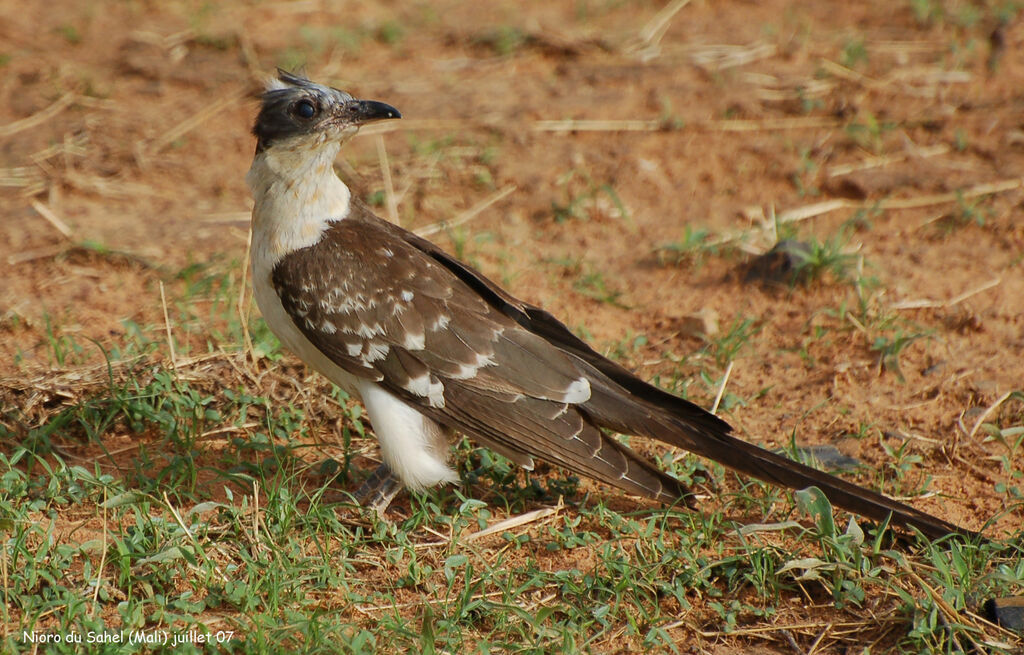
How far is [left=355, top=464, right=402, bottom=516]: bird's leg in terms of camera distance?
168 inches

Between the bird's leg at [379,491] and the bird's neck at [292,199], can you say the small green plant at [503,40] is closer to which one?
the bird's neck at [292,199]

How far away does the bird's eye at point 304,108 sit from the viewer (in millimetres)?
4395

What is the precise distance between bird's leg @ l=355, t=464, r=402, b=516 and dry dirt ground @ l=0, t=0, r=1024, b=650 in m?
0.59

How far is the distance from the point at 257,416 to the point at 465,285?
1.17m

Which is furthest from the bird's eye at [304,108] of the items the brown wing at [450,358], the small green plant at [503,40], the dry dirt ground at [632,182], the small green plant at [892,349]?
the small green plant at [503,40]

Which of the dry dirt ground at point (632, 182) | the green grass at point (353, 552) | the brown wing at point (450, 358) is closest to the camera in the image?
the green grass at point (353, 552)

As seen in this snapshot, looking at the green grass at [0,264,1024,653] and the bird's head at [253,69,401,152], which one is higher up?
the bird's head at [253,69,401,152]

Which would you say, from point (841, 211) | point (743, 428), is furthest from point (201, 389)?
point (841, 211)

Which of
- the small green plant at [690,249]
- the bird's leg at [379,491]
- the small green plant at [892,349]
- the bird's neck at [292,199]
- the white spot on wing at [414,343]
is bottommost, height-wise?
the bird's leg at [379,491]

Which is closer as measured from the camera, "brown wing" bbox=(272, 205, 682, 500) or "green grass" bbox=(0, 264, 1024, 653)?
"green grass" bbox=(0, 264, 1024, 653)

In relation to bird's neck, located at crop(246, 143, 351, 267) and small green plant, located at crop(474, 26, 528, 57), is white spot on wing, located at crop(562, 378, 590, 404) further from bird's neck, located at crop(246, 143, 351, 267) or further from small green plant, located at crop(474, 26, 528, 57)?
small green plant, located at crop(474, 26, 528, 57)

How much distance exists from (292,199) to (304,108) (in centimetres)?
39

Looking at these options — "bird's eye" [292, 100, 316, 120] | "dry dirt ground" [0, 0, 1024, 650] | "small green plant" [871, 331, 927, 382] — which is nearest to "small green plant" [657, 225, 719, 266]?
"dry dirt ground" [0, 0, 1024, 650]

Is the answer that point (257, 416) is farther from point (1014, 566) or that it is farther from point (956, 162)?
point (956, 162)
